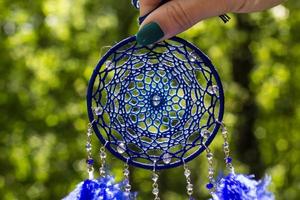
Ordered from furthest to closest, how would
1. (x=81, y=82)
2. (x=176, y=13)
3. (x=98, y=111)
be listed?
(x=81, y=82) → (x=98, y=111) → (x=176, y=13)

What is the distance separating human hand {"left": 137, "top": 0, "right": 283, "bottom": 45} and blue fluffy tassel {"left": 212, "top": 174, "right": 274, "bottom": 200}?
0.33 metres

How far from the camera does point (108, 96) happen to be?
136cm

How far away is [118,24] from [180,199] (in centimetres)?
214

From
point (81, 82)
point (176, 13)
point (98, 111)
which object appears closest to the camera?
point (176, 13)

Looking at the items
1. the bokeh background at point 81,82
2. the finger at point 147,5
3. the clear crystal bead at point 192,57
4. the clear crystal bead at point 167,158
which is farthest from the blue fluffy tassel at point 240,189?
the bokeh background at point 81,82

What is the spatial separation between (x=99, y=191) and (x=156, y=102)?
220mm

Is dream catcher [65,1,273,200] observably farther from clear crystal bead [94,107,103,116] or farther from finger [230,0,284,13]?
finger [230,0,284,13]

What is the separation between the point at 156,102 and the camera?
1.40 meters

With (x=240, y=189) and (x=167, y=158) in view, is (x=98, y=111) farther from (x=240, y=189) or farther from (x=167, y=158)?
(x=240, y=189)

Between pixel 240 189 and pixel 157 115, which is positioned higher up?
pixel 157 115

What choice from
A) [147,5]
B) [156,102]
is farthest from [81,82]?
[147,5]

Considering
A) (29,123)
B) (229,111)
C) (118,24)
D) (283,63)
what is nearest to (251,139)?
(229,111)

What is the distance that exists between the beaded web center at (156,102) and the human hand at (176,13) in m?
0.12

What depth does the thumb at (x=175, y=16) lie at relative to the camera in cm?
117
